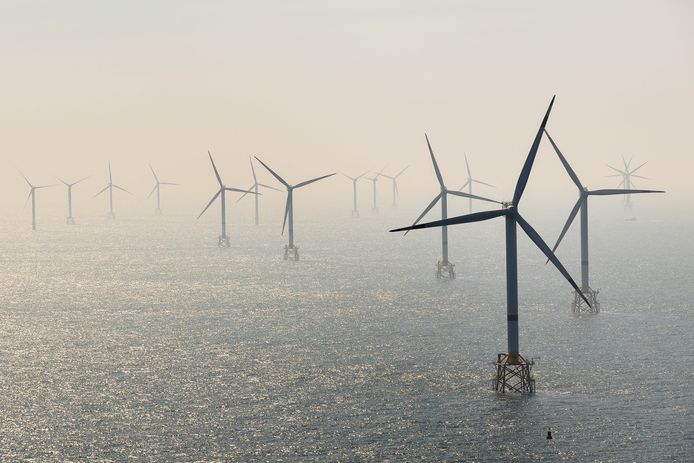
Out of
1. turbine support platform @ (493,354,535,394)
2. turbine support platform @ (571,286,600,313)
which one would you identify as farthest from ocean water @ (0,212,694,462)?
turbine support platform @ (571,286,600,313)

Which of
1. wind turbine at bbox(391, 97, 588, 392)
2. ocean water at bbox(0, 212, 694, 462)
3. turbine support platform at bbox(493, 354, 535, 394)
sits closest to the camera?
ocean water at bbox(0, 212, 694, 462)

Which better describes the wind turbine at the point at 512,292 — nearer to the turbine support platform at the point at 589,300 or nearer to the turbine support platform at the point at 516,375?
the turbine support platform at the point at 516,375

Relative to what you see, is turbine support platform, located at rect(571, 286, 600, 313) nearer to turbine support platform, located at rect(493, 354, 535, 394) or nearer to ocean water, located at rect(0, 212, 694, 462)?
ocean water, located at rect(0, 212, 694, 462)

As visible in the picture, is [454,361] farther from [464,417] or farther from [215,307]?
[215,307]

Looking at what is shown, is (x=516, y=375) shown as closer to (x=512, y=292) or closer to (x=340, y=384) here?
(x=512, y=292)

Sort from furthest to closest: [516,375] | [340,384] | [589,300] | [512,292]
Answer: [589,300], [340,384], [516,375], [512,292]

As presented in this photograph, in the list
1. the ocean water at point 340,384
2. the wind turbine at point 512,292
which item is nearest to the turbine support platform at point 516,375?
the wind turbine at point 512,292

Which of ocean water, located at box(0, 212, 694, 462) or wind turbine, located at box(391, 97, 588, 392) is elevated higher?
wind turbine, located at box(391, 97, 588, 392)

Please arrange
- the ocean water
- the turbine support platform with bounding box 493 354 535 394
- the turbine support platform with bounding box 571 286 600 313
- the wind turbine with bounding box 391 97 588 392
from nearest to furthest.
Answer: the ocean water, the wind turbine with bounding box 391 97 588 392, the turbine support platform with bounding box 493 354 535 394, the turbine support platform with bounding box 571 286 600 313

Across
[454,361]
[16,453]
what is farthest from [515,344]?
[16,453]

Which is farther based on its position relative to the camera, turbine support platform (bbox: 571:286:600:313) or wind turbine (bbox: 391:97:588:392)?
turbine support platform (bbox: 571:286:600:313)

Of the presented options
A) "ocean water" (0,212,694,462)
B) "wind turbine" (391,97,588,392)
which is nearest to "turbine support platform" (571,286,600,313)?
"ocean water" (0,212,694,462)

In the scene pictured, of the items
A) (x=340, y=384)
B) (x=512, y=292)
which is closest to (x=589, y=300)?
(x=512, y=292)
